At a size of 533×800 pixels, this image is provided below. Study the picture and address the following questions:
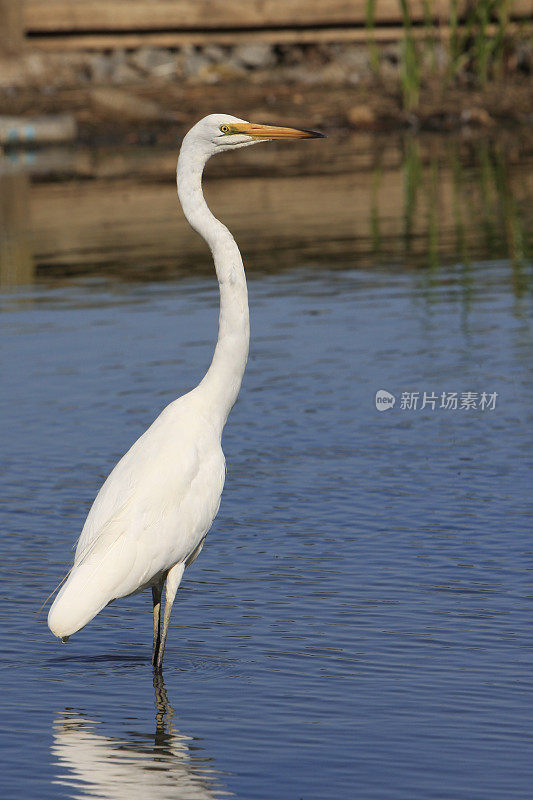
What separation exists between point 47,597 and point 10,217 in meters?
13.4

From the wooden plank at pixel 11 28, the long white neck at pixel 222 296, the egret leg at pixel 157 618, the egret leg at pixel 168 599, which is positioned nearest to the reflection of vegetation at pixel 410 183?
the wooden plank at pixel 11 28

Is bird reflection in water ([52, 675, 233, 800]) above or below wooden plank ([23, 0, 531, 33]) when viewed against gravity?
below

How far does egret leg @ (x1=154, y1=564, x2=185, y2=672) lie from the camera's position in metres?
6.14

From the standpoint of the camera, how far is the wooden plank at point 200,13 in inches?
1143

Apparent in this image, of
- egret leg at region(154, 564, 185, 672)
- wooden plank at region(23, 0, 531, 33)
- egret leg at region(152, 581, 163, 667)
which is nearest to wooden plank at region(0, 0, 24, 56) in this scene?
wooden plank at region(23, 0, 531, 33)

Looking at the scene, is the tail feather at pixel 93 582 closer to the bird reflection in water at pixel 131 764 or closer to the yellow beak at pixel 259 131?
the bird reflection in water at pixel 131 764

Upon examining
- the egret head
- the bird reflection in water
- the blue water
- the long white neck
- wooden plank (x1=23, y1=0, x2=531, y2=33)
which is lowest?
the bird reflection in water

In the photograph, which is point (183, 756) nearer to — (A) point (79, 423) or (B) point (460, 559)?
(B) point (460, 559)

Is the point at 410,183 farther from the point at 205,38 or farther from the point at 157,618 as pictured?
the point at 157,618

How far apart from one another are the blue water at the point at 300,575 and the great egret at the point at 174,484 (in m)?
0.46

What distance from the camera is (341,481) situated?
8641 mm

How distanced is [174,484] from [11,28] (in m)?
24.9

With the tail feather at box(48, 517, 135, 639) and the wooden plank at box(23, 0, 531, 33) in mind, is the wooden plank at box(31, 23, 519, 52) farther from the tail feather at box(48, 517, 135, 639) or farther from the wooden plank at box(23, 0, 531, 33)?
the tail feather at box(48, 517, 135, 639)

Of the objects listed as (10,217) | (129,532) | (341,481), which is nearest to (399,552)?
(341,481)
